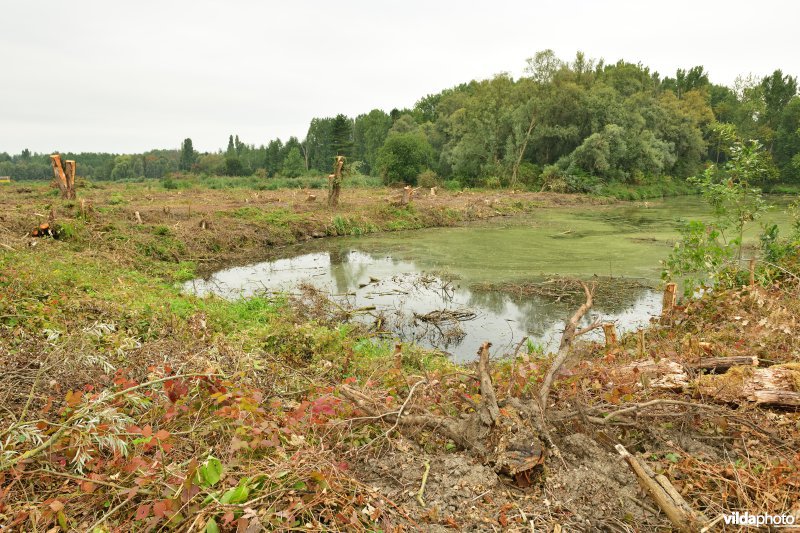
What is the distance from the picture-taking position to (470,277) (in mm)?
10945

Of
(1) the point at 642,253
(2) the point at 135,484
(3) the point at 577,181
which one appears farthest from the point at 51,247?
(3) the point at 577,181

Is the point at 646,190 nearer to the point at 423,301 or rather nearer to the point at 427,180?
the point at 427,180

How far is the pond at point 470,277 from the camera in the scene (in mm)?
7629

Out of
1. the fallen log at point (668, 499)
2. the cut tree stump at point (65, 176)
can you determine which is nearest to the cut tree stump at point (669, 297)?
the fallen log at point (668, 499)

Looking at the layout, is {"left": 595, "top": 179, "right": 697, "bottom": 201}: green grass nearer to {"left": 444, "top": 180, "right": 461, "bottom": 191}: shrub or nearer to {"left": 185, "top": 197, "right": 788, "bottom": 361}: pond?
{"left": 444, "top": 180, "right": 461, "bottom": 191}: shrub

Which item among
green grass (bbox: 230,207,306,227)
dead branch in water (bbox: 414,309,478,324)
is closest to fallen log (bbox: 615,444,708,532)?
dead branch in water (bbox: 414,309,478,324)

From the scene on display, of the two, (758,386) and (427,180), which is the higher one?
(427,180)

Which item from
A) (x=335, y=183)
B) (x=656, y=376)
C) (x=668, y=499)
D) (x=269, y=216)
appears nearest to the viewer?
(x=668, y=499)

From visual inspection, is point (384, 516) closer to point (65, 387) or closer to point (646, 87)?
point (65, 387)

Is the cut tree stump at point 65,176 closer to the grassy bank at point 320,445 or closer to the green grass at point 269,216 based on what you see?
the green grass at point 269,216

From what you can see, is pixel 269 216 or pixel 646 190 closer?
pixel 269 216

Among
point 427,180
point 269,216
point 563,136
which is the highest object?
point 563,136

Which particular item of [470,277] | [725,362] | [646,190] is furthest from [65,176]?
[646,190]

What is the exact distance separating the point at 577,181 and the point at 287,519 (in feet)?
115
